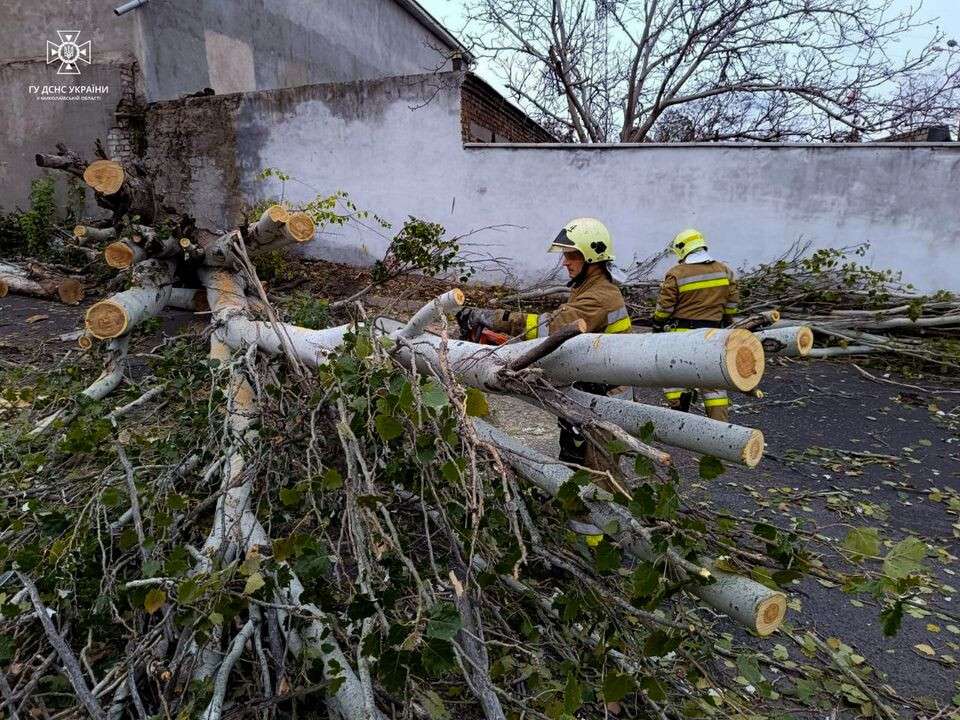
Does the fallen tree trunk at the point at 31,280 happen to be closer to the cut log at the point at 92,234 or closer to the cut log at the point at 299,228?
the cut log at the point at 92,234

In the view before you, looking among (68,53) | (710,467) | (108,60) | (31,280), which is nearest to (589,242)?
(710,467)

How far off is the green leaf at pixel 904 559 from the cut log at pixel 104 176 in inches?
196

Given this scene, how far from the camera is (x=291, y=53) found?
417 inches

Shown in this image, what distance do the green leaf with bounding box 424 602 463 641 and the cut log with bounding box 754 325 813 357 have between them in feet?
3.71

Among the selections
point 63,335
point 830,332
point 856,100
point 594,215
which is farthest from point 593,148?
point 63,335

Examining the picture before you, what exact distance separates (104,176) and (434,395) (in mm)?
4018

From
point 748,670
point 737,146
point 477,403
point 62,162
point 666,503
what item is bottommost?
point 748,670

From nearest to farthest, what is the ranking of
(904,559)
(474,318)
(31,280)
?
(904,559), (474,318), (31,280)

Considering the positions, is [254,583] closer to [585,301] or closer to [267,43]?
[585,301]

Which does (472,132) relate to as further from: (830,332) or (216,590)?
(216,590)

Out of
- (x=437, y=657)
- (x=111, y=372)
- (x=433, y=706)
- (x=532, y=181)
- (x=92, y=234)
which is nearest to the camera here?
(x=437, y=657)

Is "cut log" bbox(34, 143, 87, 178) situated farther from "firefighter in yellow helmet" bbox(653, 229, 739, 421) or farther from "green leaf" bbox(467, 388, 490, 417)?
"firefighter in yellow helmet" bbox(653, 229, 739, 421)

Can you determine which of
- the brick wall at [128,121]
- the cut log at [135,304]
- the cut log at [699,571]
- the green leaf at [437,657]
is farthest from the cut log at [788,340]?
the brick wall at [128,121]

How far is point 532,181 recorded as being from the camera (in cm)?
731
